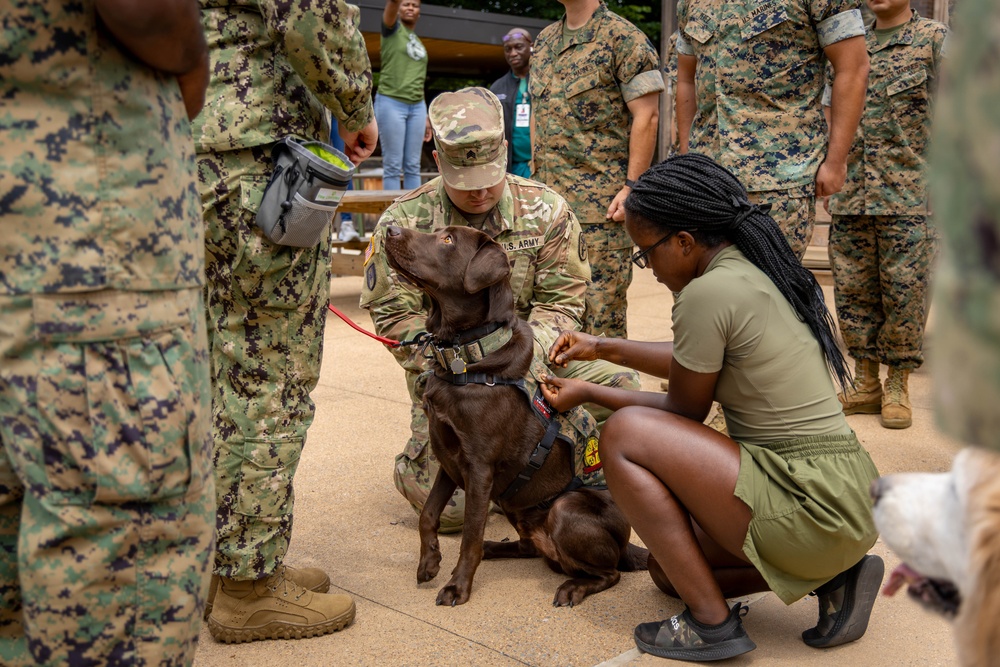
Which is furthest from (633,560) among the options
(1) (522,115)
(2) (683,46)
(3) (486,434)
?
(1) (522,115)

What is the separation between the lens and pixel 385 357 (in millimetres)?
7293

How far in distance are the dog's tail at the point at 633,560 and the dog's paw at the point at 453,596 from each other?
0.65m

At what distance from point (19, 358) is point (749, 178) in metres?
3.63

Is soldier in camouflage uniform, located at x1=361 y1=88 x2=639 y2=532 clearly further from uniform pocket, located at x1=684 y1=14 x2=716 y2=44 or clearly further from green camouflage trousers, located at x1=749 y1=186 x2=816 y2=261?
uniform pocket, located at x1=684 y1=14 x2=716 y2=44

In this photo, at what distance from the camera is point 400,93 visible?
9.96 meters

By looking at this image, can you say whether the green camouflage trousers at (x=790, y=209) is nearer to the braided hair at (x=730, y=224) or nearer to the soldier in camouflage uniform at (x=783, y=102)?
the soldier in camouflage uniform at (x=783, y=102)

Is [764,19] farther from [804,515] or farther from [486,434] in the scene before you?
[804,515]

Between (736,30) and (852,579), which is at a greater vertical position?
(736,30)

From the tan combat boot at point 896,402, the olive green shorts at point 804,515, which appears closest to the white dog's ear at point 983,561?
the olive green shorts at point 804,515

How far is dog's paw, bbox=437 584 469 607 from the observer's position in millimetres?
3330

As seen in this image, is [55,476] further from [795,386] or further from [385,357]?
[385,357]

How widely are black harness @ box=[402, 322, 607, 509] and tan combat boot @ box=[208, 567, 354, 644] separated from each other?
839 millimetres

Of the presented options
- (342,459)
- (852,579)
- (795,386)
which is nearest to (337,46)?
(795,386)

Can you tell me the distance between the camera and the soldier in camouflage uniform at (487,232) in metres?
3.96
